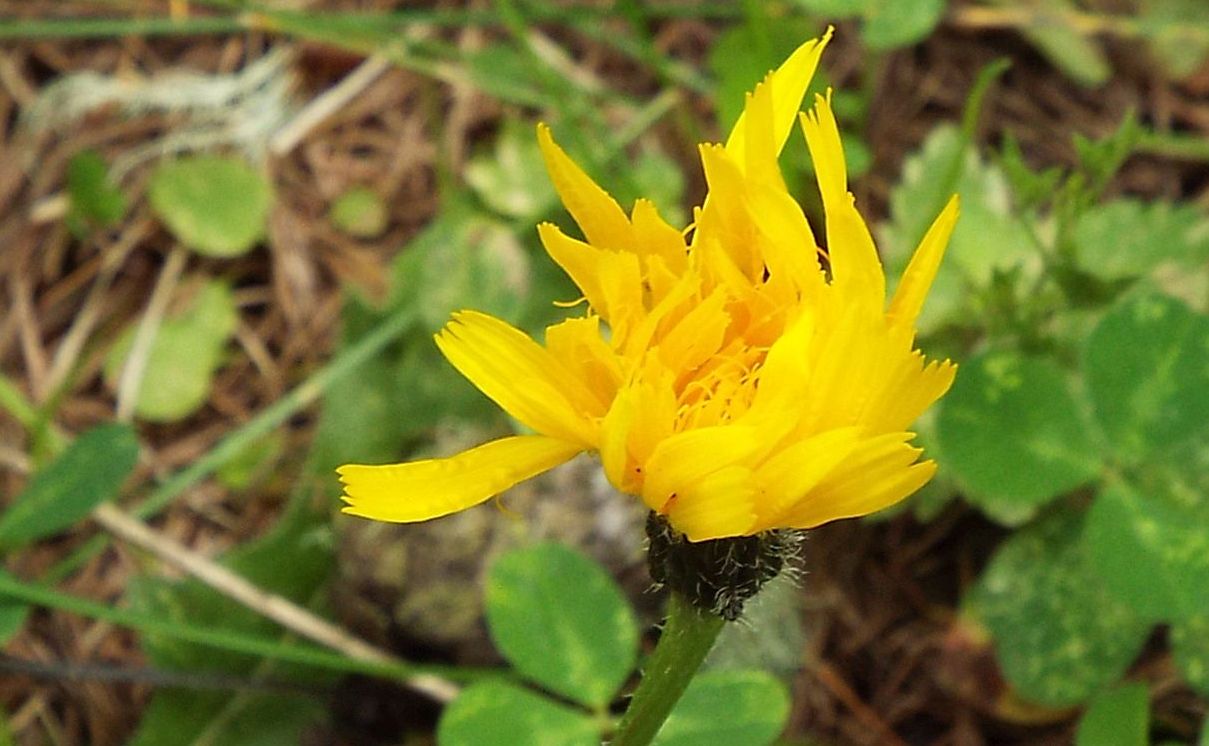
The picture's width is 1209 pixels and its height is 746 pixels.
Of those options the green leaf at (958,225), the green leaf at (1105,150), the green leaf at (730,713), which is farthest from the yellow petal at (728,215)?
the green leaf at (958,225)

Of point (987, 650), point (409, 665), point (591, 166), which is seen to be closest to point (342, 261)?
point (591, 166)

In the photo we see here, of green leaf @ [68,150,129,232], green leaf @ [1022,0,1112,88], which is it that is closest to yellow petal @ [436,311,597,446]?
green leaf @ [68,150,129,232]

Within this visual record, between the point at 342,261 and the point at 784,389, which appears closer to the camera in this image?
the point at 784,389

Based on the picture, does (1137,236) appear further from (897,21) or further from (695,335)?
(695,335)

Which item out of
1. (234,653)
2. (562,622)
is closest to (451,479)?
(562,622)

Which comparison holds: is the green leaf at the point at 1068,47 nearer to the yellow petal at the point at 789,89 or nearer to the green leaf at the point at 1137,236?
the green leaf at the point at 1137,236

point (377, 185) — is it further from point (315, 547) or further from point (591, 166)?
point (315, 547)

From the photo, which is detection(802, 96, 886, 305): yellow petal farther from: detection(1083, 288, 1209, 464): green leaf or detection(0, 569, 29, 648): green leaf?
detection(0, 569, 29, 648): green leaf
